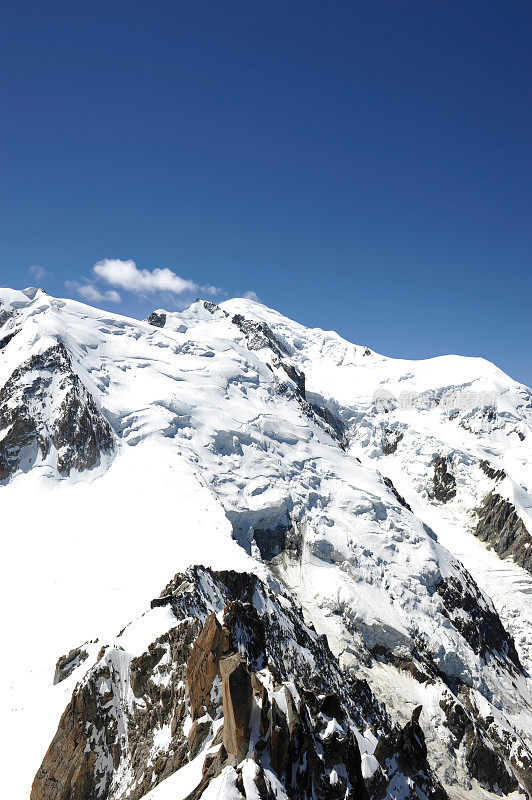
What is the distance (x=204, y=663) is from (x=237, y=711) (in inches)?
256

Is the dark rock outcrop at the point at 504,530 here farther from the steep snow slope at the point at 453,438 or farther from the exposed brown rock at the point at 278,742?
the exposed brown rock at the point at 278,742

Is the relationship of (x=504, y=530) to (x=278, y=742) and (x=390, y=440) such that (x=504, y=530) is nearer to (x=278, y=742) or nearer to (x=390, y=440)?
(x=390, y=440)

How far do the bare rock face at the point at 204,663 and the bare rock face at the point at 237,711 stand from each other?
468 cm

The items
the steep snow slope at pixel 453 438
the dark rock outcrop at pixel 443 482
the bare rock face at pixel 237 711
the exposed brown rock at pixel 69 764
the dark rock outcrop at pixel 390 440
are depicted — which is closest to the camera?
Result: the bare rock face at pixel 237 711

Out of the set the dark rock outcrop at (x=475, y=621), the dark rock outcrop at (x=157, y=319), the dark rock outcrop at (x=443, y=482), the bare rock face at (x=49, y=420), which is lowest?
the dark rock outcrop at (x=475, y=621)


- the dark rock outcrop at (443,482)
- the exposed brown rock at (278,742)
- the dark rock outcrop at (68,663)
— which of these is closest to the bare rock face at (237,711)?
the exposed brown rock at (278,742)

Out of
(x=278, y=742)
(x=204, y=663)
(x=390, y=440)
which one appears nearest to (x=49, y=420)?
(x=204, y=663)

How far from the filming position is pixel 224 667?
1734 cm

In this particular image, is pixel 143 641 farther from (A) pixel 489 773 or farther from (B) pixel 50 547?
(A) pixel 489 773

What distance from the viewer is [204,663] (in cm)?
2144

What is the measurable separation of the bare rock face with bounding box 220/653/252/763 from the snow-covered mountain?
0.25 ft

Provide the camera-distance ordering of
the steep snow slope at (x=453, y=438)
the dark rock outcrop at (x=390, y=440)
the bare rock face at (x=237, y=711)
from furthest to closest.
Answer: the dark rock outcrop at (x=390, y=440), the steep snow slope at (x=453, y=438), the bare rock face at (x=237, y=711)

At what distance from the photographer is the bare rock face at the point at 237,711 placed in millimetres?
15141

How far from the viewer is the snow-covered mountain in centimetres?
2042
